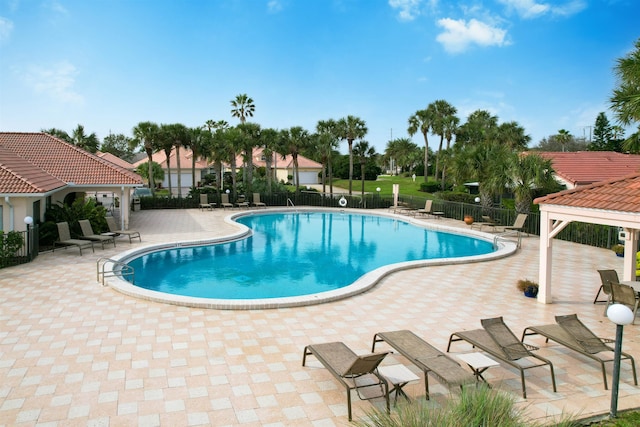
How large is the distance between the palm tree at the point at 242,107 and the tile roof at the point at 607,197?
3984 cm

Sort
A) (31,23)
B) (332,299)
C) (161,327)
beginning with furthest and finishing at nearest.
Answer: (31,23), (332,299), (161,327)

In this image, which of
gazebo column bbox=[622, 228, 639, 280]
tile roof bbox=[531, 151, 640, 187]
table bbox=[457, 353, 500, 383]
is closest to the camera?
table bbox=[457, 353, 500, 383]

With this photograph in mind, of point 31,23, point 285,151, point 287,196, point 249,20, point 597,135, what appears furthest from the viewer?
point 597,135

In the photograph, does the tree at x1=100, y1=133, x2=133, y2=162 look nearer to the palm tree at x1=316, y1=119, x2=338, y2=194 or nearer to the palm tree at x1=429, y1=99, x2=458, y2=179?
the palm tree at x1=316, y1=119, x2=338, y2=194

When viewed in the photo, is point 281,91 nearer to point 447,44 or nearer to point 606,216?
point 447,44

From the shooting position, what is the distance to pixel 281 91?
38906 millimetres

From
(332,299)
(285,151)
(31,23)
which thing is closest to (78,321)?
(332,299)

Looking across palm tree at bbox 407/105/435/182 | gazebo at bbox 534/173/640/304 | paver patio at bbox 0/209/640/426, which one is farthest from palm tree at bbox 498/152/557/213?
palm tree at bbox 407/105/435/182

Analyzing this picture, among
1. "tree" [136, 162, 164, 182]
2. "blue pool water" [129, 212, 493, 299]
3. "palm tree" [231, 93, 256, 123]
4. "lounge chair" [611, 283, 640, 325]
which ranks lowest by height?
"blue pool water" [129, 212, 493, 299]

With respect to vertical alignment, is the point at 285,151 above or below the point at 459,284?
above

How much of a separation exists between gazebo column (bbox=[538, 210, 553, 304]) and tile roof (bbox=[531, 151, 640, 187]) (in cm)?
2161

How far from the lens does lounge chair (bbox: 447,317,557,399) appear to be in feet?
22.0

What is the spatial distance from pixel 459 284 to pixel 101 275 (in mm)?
9483

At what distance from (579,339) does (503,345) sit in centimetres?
141
